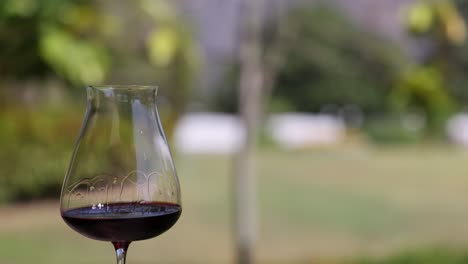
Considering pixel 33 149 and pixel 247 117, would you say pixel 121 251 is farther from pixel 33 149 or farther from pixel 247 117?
pixel 33 149

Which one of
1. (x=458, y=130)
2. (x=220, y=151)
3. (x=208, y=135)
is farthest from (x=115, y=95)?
(x=458, y=130)

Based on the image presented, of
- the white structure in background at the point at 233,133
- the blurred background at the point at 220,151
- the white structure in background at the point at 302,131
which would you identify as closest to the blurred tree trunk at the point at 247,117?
the blurred background at the point at 220,151

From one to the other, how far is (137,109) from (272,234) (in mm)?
8115

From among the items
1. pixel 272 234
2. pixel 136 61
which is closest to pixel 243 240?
pixel 272 234

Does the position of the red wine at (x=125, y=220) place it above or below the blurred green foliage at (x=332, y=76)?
below

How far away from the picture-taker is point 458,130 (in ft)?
88.3

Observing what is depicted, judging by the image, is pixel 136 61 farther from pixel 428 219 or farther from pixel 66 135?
pixel 428 219

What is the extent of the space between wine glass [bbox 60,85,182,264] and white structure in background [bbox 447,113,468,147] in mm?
25136

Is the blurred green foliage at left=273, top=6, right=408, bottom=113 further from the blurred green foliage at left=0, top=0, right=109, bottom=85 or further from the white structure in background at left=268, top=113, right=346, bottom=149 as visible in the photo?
the blurred green foliage at left=0, top=0, right=109, bottom=85

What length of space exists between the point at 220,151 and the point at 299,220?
41.2 ft

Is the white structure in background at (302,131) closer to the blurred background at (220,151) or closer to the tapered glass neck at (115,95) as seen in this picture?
the blurred background at (220,151)

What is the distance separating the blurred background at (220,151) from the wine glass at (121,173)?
2.11m

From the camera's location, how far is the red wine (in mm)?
1523

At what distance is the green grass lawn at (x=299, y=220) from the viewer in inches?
331
